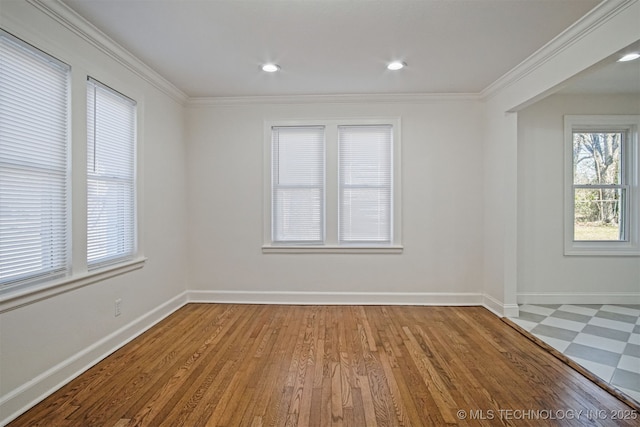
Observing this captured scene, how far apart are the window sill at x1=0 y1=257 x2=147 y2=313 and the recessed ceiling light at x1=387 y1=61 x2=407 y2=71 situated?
3.17 m

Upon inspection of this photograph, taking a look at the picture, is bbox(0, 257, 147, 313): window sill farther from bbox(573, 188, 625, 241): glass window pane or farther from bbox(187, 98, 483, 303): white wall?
bbox(573, 188, 625, 241): glass window pane

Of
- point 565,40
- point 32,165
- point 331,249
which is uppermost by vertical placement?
point 565,40

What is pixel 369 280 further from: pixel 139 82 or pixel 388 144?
pixel 139 82

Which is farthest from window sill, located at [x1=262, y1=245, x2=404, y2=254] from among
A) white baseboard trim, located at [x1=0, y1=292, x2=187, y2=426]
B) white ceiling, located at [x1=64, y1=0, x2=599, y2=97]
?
white ceiling, located at [x1=64, y1=0, x2=599, y2=97]

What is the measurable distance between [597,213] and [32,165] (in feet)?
18.9

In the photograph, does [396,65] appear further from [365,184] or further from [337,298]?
[337,298]

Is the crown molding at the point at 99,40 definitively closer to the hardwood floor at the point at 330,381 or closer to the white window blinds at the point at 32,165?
the white window blinds at the point at 32,165

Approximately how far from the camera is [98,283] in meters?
2.48

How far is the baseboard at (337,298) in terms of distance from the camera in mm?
3814

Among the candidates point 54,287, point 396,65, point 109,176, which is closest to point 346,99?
point 396,65

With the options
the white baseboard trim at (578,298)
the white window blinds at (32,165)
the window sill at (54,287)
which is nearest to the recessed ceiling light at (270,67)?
the white window blinds at (32,165)

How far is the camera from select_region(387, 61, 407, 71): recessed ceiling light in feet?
9.55

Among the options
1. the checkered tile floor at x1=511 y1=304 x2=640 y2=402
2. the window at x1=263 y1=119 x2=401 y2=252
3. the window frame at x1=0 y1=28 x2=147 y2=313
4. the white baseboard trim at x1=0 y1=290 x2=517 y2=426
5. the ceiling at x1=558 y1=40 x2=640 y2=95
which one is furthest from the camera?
the window at x1=263 y1=119 x2=401 y2=252

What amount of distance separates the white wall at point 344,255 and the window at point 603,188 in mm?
1276
